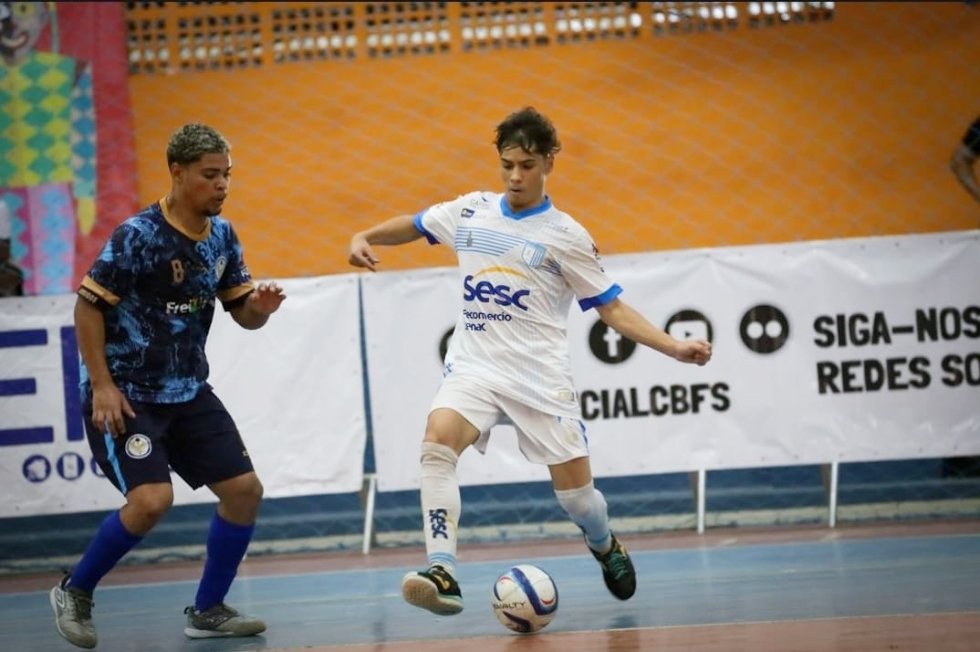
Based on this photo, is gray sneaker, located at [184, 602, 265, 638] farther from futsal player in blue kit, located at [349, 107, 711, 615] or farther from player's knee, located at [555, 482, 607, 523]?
player's knee, located at [555, 482, 607, 523]

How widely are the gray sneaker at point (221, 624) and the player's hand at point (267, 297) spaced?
1.26 metres

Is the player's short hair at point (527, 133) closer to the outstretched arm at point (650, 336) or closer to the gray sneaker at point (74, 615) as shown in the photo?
the outstretched arm at point (650, 336)

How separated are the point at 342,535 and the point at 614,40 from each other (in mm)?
4824

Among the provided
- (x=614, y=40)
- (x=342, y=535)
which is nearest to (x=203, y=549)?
(x=342, y=535)

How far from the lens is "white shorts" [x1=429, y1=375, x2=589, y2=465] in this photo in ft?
19.3

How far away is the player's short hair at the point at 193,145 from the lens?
564 cm

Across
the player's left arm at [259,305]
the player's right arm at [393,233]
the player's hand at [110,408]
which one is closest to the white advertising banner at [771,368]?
the player's right arm at [393,233]

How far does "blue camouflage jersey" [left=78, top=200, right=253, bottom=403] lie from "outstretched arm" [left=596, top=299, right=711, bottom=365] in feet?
5.42

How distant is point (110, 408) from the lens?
552cm

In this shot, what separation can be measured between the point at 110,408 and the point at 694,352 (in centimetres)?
225

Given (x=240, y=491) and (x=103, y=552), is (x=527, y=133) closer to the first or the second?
(x=240, y=491)

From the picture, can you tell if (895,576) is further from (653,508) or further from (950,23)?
(950,23)

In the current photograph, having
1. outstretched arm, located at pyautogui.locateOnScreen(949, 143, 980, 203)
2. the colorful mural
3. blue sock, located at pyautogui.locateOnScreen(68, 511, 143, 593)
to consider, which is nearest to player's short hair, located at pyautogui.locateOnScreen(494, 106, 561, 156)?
blue sock, located at pyautogui.locateOnScreen(68, 511, 143, 593)

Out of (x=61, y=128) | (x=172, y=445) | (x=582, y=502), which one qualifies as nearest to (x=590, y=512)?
(x=582, y=502)
